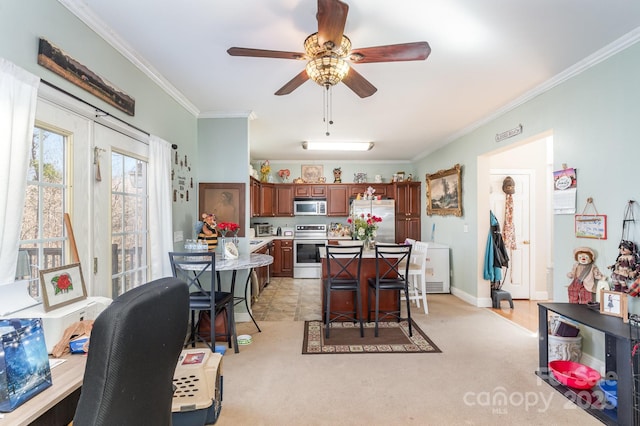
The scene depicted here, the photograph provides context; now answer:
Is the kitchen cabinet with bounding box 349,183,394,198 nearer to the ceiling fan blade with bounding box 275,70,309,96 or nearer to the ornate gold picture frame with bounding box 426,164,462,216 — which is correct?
the ornate gold picture frame with bounding box 426,164,462,216

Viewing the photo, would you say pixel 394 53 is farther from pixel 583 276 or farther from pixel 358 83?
pixel 583 276

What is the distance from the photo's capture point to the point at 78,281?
5.78ft

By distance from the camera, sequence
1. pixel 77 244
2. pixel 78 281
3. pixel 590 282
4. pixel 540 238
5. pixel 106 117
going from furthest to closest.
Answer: pixel 540 238, pixel 590 282, pixel 106 117, pixel 77 244, pixel 78 281

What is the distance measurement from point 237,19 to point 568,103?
296cm

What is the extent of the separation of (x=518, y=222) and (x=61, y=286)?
551cm

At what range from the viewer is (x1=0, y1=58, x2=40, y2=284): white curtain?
1.40 metres

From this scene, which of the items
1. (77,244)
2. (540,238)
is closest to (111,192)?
(77,244)

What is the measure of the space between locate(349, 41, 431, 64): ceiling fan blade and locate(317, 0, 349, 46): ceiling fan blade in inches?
8.6

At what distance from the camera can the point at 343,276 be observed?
381cm

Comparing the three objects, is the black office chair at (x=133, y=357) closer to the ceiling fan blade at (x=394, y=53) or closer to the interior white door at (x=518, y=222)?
the ceiling fan blade at (x=394, y=53)

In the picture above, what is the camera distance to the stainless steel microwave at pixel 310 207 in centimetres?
690

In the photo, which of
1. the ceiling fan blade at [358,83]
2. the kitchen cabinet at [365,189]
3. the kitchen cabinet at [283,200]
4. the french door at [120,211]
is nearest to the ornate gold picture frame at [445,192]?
the kitchen cabinet at [365,189]

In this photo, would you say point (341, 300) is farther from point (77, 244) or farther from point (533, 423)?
point (77, 244)

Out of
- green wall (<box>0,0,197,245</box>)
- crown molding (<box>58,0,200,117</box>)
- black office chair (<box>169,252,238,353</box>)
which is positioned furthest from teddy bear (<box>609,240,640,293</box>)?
crown molding (<box>58,0,200,117</box>)
